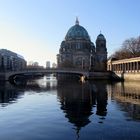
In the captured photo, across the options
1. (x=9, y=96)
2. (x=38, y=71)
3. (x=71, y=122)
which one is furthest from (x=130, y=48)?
(x=71, y=122)

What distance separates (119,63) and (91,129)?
98.7 metres

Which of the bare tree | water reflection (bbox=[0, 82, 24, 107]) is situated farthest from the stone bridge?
water reflection (bbox=[0, 82, 24, 107])

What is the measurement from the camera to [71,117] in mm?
31406

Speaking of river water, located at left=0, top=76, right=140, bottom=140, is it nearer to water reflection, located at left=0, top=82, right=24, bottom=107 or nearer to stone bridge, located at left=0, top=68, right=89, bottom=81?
water reflection, located at left=0, top=82, right=24, bottom=107

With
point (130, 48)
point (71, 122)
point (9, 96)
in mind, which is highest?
point (130, 48)

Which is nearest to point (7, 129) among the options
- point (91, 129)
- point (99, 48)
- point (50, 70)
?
point (91, 129)

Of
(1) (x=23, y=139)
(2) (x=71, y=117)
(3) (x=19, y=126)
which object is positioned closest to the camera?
(1) (x=23, y=139)

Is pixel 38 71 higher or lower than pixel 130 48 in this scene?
lower

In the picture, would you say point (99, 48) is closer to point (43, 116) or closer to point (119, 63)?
point (119, 63)

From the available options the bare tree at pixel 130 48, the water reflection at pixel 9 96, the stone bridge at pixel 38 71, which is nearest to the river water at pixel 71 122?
the water reflection at pixel 9 96

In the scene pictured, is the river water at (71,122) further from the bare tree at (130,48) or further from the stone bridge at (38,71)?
the bare tree at (130,48)

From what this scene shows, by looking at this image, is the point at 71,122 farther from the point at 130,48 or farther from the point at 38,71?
the point at 130,48

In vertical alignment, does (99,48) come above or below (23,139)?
above

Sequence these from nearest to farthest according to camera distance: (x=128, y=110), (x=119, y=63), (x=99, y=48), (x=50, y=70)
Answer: (x=128, y=110), (x=50, y=70), (x=119, y=63), (x=99, y=48)
